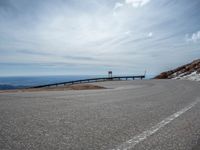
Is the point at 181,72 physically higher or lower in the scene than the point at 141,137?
higher

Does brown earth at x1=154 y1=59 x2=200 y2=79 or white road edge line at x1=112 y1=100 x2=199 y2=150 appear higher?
brown earth at x1=154 y1=59 x2=200 y2=79

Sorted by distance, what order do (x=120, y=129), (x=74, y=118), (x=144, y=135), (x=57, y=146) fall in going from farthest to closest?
(x=74, y=118) → (x=120, y=129) → (x=144, y=135) → (x=57, y=146)

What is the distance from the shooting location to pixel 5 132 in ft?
12.3

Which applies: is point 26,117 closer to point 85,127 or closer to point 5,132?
point 5,132

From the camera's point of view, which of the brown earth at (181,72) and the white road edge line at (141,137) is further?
the brown earth at (181,72)

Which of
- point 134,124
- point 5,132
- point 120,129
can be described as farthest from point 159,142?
point 5,132

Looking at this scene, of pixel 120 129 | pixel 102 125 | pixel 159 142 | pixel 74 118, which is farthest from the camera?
pixel 74 118

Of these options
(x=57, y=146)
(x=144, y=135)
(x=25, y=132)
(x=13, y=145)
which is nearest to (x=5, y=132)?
(x=25, y=132)

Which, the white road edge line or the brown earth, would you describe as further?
the brown earth

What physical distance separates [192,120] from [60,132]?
3.72 metres

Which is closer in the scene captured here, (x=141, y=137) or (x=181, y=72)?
(x=141, y=137)

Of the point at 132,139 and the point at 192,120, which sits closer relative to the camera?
the point at 132,139

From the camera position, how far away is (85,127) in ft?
14.0

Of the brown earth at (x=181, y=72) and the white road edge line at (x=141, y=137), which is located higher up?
the brown earth at (x=181, y=72)
